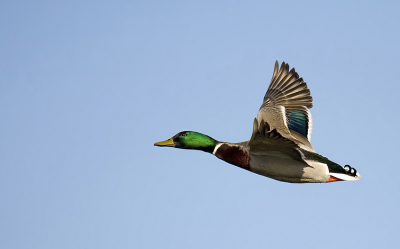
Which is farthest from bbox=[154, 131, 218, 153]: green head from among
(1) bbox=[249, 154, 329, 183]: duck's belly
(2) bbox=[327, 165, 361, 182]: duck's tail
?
(2) bbox=[327, 165, 361, 182]: duck's tail

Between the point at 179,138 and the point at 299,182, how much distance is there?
2223 mm

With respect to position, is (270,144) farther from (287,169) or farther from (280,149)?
(287,169)

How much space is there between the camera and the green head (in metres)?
8.19

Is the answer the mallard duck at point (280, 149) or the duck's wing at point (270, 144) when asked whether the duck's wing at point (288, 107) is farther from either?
the duck's wing at point (270, 144)

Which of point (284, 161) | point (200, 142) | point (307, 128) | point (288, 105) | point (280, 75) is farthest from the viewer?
point (280, 75)

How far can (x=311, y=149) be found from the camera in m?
8.48

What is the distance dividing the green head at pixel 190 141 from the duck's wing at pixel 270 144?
1019 millimetres

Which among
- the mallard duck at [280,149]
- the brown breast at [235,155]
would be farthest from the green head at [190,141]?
the brown breast at [235,155]

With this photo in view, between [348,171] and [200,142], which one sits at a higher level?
[200,142]

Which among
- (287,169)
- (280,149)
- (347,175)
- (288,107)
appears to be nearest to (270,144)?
(280,149)

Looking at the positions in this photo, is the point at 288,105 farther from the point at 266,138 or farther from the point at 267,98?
the point at 266,138

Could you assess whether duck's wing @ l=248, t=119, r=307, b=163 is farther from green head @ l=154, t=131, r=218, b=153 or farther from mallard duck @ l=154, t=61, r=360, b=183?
green head @ l=154, t=131, r=218, b=153

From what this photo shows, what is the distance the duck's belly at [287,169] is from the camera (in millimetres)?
7453

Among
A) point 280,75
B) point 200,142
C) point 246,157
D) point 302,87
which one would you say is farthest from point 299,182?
point 280,75
